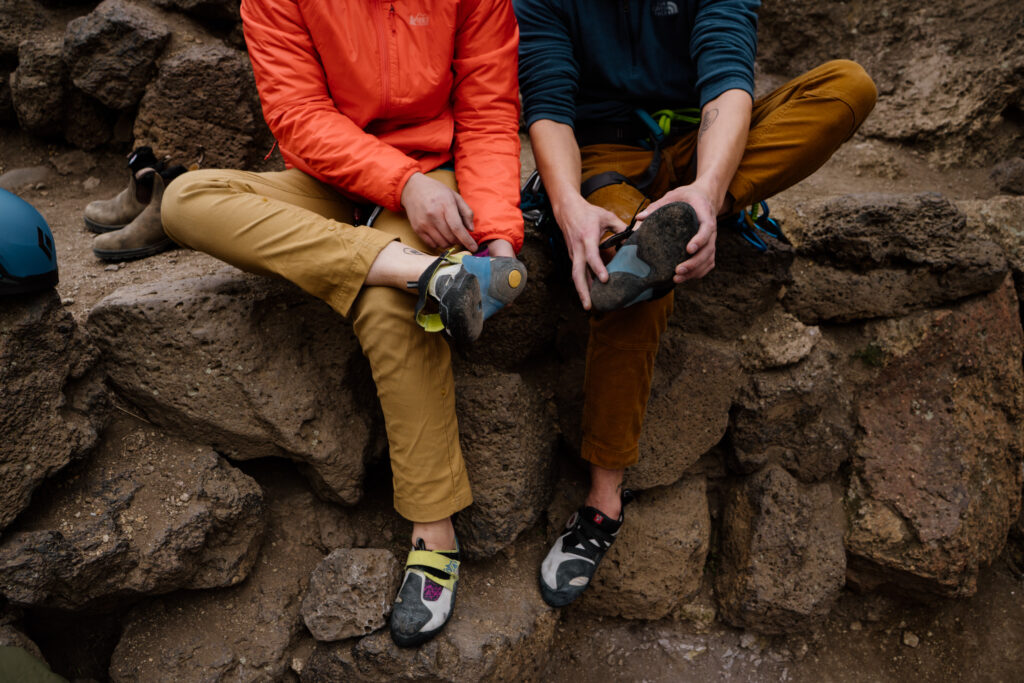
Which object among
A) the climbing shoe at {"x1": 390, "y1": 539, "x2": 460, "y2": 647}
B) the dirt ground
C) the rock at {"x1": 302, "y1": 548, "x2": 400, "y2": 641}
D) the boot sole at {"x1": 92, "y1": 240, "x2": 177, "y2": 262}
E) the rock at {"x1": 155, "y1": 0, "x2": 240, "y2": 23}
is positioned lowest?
the dirt ground

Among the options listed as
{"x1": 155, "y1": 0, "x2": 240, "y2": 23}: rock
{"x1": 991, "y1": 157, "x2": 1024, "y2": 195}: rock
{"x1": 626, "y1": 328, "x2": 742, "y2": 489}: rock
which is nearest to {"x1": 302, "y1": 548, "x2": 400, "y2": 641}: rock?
{"x1": 626, "y1": 328, "x2": 742, "y2": 489}: rock

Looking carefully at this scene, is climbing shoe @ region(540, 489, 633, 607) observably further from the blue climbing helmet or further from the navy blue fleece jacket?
the blue climbing helmet

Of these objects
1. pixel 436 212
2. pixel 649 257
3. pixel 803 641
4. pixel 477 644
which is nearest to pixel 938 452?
pixel 803 641

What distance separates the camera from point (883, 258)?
2.52 meters

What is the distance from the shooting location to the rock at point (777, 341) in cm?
249

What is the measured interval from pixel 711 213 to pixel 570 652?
5.35 feet

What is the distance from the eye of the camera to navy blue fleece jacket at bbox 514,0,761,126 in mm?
2008

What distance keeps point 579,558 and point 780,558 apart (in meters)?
0.79

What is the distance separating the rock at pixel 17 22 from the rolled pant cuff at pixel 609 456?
9.83 ft

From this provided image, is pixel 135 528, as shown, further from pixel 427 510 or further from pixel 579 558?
pixel 579 558

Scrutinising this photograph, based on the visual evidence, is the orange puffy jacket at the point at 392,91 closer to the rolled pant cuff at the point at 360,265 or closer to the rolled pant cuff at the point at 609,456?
the rolled pant cuff at the point at 360,265

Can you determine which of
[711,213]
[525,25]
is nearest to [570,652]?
[711,213]

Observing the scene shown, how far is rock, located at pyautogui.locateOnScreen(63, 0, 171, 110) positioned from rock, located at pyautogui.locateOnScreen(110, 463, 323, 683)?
5.99ft

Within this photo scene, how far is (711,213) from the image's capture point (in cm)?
176
